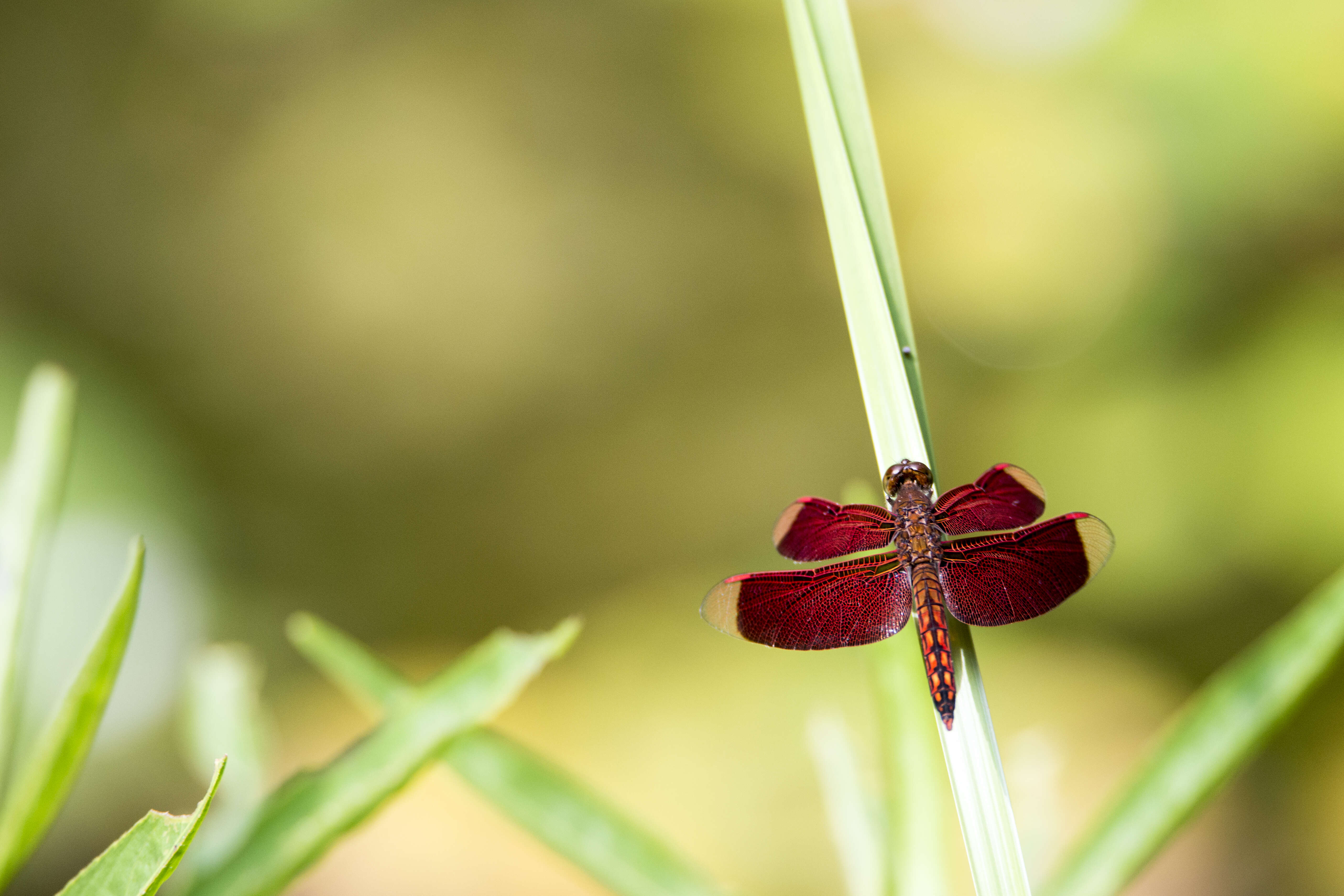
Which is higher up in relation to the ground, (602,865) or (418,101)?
(418,101)

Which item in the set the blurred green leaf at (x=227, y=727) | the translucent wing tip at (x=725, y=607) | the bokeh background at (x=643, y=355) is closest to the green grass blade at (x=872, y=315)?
the translucent wing tip at (x=725, y=607)

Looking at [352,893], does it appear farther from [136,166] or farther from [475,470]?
[136,166]

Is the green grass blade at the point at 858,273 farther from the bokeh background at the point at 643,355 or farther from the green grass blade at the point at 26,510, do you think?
the bokeh background at the point at 643,355

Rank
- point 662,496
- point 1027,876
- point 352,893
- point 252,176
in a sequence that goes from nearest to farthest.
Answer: point 1027,876
point 352,893
point 252,176
point 662,496

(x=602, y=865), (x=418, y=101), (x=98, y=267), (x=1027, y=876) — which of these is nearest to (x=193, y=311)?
(x=98, y=267)

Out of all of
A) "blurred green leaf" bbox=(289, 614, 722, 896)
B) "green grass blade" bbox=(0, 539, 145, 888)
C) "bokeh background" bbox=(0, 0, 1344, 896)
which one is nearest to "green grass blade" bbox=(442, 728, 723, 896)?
"blurred green leaf" bbox=(289, 614, 722, 896)

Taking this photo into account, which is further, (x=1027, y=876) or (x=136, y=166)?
(x=136, y=166)

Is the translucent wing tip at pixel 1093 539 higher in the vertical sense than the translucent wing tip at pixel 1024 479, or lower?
lower

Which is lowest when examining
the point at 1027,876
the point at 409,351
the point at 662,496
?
the point at 1027,876
